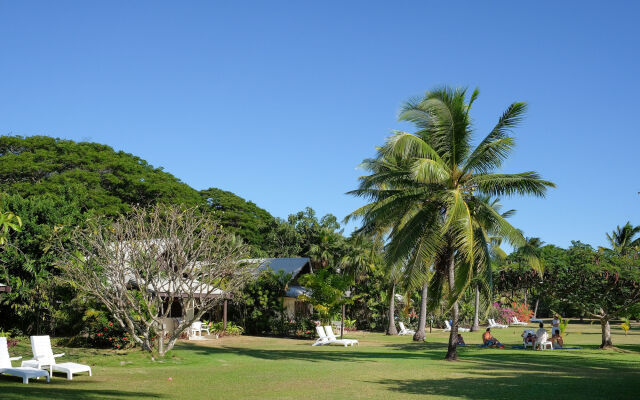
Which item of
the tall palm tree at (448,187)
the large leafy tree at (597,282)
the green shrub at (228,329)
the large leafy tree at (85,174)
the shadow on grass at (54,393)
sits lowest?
the green shrub at (228,329)

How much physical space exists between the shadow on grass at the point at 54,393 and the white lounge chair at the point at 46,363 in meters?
1.20

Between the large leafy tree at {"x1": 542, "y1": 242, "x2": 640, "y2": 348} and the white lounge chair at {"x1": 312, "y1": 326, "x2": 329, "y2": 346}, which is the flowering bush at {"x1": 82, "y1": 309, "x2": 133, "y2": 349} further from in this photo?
the large leafy tree at {"x1": 542, "y1": 242, "x2": 640, "y2": 348}

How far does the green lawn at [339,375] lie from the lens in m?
11.6

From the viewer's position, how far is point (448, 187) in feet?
63.0

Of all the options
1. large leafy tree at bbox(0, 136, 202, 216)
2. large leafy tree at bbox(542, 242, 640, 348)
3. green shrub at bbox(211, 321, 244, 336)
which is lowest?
green shrub at bbox(211, 321, 244, 336)

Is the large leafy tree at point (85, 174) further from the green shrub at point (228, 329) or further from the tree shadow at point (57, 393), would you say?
the tree shadow at point (57, 393)

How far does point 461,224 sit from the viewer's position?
684 inches

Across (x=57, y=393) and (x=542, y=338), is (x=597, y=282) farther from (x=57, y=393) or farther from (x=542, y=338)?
(x=57, y=393)

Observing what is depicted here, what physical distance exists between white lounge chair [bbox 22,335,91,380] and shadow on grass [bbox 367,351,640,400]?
730 centimetres

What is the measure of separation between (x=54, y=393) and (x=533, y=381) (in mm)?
10750

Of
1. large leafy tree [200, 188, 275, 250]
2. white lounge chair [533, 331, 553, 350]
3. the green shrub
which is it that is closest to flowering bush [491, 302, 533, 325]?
large leafy tree [200, 188, 275, 250]

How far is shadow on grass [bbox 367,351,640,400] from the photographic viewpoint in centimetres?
1180

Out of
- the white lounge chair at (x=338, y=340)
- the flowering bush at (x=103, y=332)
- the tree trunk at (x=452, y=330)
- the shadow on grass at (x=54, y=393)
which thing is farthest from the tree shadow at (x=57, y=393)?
the white lounge chair at (x=338, y=340)

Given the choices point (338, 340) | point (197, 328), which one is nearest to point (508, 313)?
point (338, 340)
